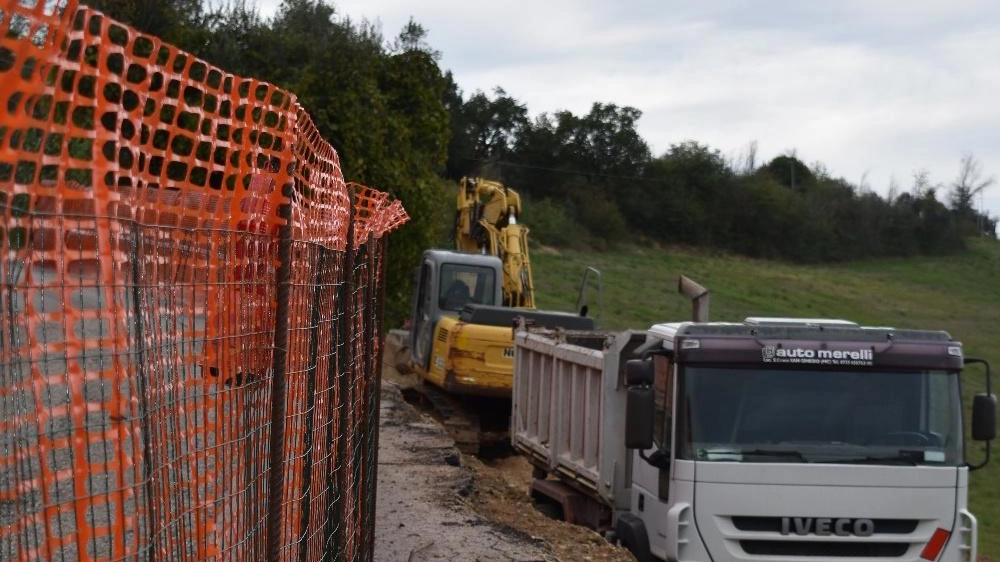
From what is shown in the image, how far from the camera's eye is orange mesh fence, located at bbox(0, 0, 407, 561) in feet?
9.06

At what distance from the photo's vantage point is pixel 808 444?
30.1ft

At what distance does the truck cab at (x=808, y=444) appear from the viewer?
9086mm

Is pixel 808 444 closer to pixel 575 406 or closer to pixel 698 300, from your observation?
pixel 575 406

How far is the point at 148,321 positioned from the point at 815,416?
6.72 m

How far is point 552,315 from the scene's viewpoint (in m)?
18.1

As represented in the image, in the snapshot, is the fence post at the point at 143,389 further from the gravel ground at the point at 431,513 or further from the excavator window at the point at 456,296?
the excavator window at the point at 456,296

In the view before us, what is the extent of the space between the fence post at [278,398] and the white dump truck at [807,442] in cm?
484

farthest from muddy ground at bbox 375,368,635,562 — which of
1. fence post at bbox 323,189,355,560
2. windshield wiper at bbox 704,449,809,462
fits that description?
fence post at bbox 323,189,355,560

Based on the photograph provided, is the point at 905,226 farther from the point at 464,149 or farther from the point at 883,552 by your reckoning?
the point at 883,552

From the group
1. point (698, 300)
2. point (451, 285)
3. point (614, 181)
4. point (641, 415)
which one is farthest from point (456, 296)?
point (614, 181)

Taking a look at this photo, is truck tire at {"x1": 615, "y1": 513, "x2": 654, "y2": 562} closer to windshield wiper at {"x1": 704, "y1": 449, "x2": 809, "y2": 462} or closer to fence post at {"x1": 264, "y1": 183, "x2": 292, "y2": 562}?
windshield wiper at {"x1": 704, "y1": 449, "x2": 809, "y2": 462}

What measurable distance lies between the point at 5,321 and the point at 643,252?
221ft

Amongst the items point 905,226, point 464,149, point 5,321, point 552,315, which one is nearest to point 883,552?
point 5,321

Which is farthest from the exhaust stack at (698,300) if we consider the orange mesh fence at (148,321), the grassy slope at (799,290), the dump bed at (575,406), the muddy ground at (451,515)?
the grassy slope at (799,290)
